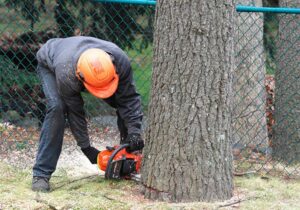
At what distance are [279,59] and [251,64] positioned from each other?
32 centimetres

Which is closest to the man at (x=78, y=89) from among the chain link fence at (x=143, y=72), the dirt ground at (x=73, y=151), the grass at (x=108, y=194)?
the grass at (x=108, y=194)

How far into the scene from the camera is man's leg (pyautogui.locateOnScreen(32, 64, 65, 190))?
188 inches

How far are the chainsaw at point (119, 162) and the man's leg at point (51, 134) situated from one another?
0.38 metres

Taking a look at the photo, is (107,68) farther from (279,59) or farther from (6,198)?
(279,59)

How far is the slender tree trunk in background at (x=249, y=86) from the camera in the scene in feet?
20.4

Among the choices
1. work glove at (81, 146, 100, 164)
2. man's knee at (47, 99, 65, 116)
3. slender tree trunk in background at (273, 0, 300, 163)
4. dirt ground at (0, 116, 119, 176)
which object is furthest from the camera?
slender tree trunk in background at (273, 0, 300, 163)

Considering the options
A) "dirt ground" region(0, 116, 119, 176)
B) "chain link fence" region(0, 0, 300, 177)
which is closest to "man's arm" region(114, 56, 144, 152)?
"dirt ground" region(0, 116, 119, 176)

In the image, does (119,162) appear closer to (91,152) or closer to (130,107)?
(91,152)

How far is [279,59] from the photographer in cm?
614

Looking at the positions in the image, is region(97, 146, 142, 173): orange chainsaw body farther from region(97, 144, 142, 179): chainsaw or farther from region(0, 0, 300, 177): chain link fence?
region(0, 0, 300, 177): chain link fence

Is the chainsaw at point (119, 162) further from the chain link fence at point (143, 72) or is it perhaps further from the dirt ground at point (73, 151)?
the chain link fence at point (143, 72)

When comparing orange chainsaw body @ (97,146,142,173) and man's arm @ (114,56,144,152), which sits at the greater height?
man's arm @ (114,56,144,152)

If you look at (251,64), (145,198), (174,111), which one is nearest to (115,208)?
(145,198)

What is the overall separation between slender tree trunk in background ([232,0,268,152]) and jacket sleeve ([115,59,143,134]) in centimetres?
158
